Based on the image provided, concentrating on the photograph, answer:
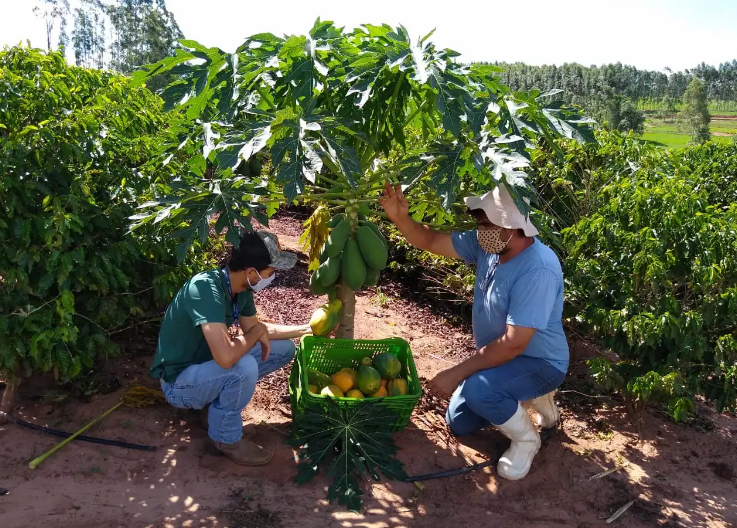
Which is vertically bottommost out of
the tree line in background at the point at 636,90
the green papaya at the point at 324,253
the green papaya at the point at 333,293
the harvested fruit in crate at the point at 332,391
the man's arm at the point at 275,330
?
the harvested fruit in crate at the point at 332,391

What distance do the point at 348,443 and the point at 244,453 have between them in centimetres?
52

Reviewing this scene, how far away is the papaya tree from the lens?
233 cm

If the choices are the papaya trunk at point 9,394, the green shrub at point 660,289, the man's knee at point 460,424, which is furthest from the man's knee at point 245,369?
the green shrub at point 660,289

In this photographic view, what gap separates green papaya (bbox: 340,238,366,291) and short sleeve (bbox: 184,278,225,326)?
0.67 metres

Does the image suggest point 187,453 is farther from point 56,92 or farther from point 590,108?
point 590,108

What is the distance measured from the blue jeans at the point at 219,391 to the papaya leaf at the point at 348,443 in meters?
0.31

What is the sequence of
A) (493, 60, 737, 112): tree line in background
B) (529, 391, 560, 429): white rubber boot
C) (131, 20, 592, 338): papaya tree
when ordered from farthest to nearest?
(493, 60, 737, 112): tree line in background
(529, 391, 560, 429): white rubber boot
(131, 20, 592, 338): papaya tree

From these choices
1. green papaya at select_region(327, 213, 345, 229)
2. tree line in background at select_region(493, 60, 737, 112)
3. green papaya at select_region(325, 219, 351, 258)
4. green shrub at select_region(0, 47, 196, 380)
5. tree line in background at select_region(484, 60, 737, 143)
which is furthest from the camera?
tree line in background at select_region(493, 60, 737, 112)

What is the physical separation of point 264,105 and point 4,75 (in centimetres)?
136

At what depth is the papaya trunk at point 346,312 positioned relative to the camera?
11.2 feet

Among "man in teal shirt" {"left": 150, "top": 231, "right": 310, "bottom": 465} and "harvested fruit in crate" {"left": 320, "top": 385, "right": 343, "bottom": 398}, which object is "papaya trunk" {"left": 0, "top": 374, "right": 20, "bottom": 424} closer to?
Answer: "man in teal shirt" {"left": 150, "top": 231, "right": 310, "bottom": 465}

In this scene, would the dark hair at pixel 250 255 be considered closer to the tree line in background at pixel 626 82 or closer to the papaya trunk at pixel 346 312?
the papaya trunk at pixel 346 312

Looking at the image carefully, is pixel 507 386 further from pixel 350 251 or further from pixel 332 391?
→ pixel 350 251

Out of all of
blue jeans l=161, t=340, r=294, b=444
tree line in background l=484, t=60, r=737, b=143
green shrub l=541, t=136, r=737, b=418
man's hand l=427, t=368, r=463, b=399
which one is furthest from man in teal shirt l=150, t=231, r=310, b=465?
tree line in background l=484, t=60, r=737, b=143
